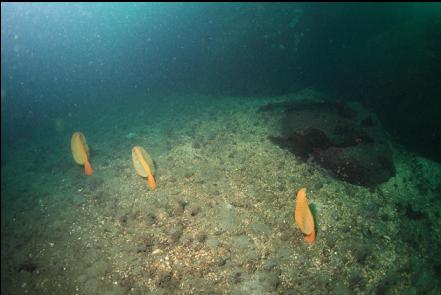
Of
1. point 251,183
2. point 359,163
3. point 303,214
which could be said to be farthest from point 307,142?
point 303,214

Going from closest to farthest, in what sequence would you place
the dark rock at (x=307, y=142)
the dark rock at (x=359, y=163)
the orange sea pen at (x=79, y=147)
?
the orange sea pen at (x=79, y=147), the dark rock at (x=359, y=163), the dark rock at (x=307, y=142)

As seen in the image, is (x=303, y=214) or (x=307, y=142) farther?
(x=307, y=142)

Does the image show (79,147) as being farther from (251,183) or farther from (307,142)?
(307,142)

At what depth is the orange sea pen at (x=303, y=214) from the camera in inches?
146

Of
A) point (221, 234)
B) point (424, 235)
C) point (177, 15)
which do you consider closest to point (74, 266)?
point (221, 234)

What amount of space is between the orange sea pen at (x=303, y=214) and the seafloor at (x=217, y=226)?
0.54 meters

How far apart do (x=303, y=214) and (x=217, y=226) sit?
5.41ft

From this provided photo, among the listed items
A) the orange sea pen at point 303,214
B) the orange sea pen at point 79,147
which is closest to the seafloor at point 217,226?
the orange sea pen at point 303,214

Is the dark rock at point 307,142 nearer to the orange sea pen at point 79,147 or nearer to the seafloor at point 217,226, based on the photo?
the seafloor at point 217,226

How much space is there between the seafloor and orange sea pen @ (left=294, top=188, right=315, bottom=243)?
54 centimetres

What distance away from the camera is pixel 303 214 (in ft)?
12.8

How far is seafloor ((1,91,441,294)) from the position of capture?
13.8ft

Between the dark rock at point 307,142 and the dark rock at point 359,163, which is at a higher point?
the dark rock at point 307,142

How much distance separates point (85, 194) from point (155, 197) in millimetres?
1699
